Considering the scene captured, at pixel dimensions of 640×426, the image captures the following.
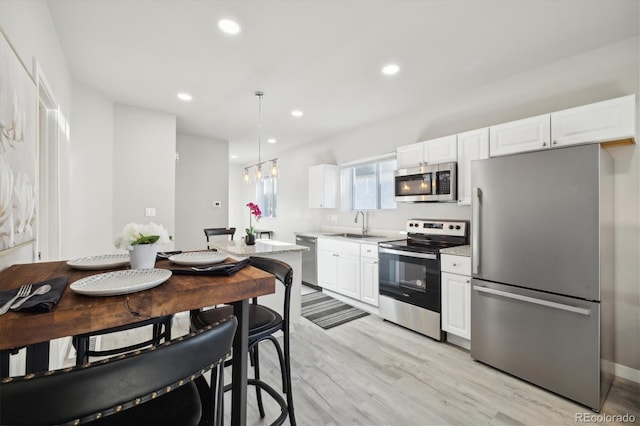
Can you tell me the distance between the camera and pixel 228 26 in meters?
2.12

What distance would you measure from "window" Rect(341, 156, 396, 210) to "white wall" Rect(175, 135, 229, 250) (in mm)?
2418

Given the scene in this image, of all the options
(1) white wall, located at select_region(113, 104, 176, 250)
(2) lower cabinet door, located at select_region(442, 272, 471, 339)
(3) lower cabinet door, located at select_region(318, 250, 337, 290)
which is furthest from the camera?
(3) lower cabinet door, located at select_region(318, 250, 337, 290)

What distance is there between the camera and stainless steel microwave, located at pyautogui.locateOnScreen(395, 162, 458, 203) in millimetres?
3045

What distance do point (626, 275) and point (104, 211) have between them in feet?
17.5

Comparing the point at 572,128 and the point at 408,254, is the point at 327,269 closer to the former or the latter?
the point at 408,254

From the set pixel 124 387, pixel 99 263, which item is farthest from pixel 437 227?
pixel 124 387

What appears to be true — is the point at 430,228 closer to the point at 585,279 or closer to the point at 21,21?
the point at 585,279

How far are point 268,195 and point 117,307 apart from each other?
6796 millimetres

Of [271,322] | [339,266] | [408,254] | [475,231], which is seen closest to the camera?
[271,322]

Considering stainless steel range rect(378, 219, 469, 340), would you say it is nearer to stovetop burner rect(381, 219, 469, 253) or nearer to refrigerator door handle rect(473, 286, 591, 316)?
stovetop burner rect(381, 219, 469, 253)

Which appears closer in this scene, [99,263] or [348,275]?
[99,263]

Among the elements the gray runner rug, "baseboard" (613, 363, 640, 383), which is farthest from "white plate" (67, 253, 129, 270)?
"baseboard" (613, 363, 640, 383)

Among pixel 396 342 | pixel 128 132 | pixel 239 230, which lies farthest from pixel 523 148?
pixel 239 230

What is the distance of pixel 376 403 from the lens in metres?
1.92
